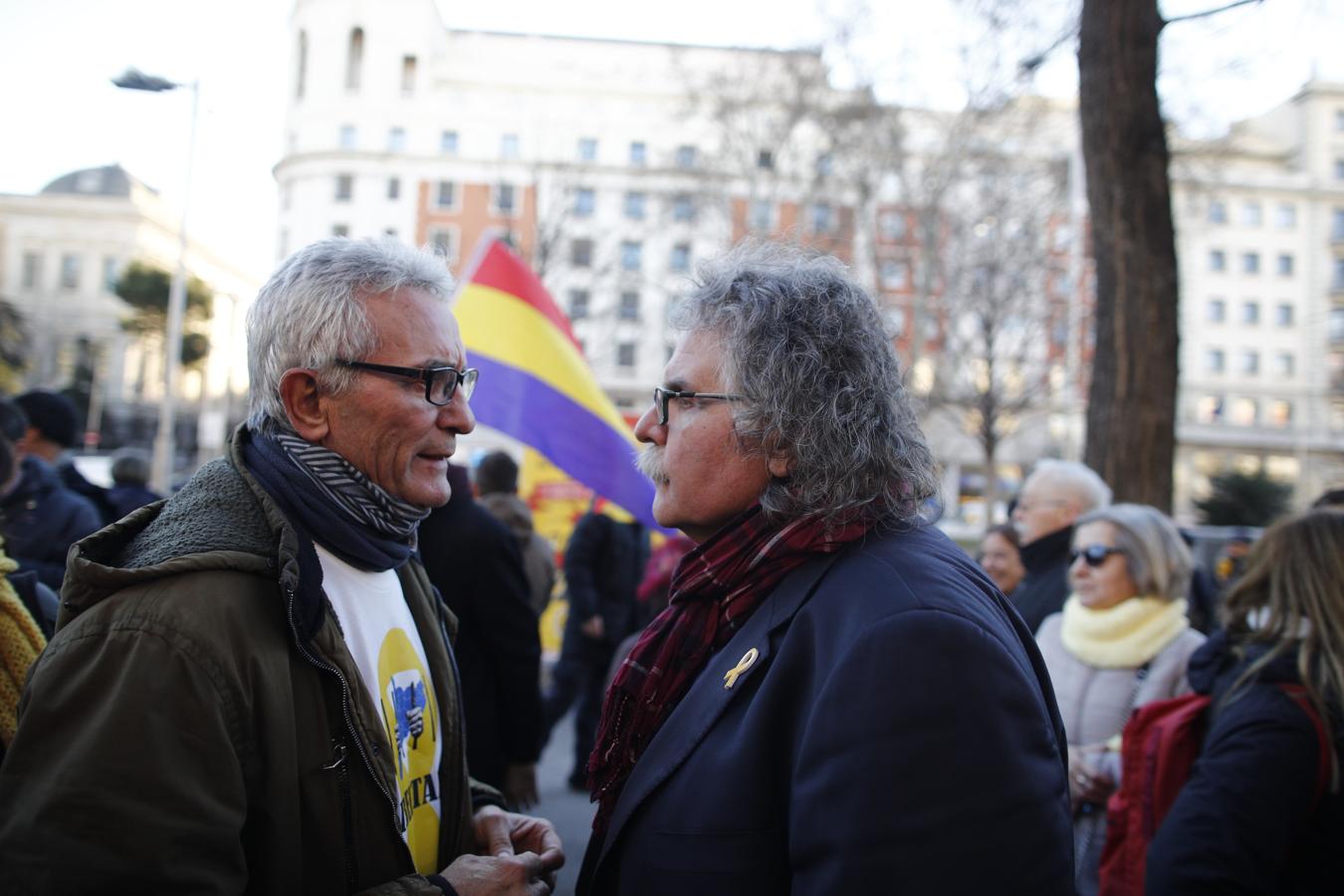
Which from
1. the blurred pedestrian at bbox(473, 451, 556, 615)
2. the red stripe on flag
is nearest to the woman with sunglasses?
the blurred pedestrian at bbox(473, 451, 556, 615)

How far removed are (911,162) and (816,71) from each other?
615cm

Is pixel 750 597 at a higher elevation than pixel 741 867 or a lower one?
higher

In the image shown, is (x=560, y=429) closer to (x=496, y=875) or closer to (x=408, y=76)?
(x=496, y=875)

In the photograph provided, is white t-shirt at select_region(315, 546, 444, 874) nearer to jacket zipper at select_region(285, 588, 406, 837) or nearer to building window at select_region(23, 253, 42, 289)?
jacket zipper at select_region(285, 588, 406, 837)

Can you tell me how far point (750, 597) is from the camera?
1.67 m

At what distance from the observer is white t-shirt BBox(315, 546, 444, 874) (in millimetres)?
1804

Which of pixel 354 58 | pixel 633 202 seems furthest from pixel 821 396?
pixel 354 58

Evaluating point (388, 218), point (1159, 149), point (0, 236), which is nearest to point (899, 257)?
point (1159, 149)

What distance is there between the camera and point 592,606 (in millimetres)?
6875

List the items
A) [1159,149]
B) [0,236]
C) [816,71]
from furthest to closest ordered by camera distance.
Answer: [0,236], [816,71], [1159,149]

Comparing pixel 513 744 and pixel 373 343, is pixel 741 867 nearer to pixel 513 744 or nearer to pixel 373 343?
pixel 373 343

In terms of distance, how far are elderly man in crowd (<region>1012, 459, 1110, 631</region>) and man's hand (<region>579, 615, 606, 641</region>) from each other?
10.1 feet

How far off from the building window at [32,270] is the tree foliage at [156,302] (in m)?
3.46

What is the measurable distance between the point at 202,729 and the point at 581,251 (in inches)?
1544
